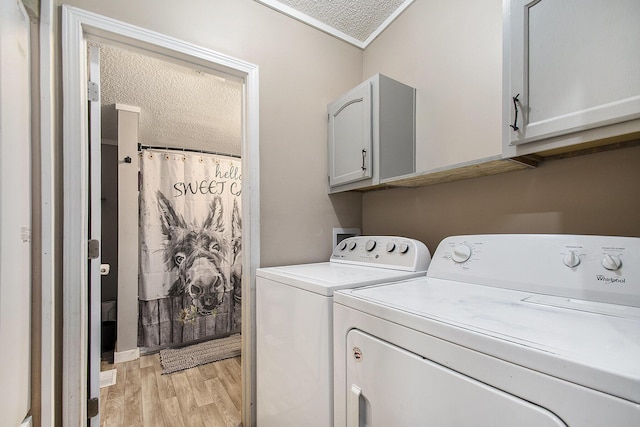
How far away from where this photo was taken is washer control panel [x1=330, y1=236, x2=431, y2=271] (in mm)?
1407

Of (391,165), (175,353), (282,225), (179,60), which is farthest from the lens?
(175,353)

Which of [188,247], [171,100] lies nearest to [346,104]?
[171,100]

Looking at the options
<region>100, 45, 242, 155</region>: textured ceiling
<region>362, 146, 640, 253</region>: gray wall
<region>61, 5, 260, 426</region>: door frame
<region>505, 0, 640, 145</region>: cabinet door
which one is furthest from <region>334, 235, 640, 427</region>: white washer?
<region>100, 45, 242, 155</region>: textured ceiling

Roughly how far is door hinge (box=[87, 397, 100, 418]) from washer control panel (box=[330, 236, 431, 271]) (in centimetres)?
137

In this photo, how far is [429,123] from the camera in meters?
1.65

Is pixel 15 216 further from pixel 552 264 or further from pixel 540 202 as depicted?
pixel 540 202

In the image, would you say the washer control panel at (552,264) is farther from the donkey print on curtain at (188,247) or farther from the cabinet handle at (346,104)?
the donkey print on curtain at (188,247)

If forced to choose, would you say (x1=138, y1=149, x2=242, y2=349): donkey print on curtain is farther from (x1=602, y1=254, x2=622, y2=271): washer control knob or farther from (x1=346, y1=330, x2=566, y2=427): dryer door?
(x1=602, y1=254, x2=622, y2=271): washer control knob

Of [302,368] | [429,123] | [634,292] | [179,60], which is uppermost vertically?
[179,60]

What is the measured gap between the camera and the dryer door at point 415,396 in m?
0.55

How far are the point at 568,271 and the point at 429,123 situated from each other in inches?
40.6

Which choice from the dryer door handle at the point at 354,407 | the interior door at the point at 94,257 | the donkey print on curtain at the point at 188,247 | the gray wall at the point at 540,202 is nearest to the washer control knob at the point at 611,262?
the gray wall at the point at 540,202

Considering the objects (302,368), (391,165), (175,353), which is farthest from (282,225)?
(175,353)

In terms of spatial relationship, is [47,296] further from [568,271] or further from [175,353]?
Result: [175,353]
